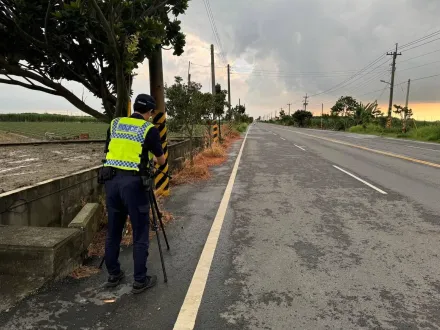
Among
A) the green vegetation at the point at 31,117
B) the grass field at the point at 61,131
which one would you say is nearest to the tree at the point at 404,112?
the grass field at the point at 61,131

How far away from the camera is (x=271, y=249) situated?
15.8 feet

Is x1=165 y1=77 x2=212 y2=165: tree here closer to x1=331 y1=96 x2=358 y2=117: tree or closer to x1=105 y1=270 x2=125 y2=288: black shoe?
x1=105 y1=270 x2=125 y2=288: black shoe

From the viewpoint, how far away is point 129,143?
374 cm

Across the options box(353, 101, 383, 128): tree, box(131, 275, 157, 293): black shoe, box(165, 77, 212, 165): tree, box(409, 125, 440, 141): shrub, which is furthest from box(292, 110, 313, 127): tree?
box(131, 275, 157, 293): black shoe

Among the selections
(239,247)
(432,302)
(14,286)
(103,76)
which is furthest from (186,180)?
(432,302)

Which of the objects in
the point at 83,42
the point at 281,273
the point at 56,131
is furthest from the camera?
the point at 56,131

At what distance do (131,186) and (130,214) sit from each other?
290 millimetres

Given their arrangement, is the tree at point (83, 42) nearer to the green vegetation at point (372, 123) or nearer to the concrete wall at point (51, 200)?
the concrete wall at point (51, 200)

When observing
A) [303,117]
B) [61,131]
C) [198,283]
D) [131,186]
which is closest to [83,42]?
[131,186]

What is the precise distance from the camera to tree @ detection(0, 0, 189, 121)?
18.9 feet

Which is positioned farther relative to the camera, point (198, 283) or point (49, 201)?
point (49, 201)

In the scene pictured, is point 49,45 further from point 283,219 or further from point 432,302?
point 432,302

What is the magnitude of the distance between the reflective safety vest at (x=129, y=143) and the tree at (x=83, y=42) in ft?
6.76

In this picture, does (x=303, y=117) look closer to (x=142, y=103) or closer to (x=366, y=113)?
(x=366, y=113)
